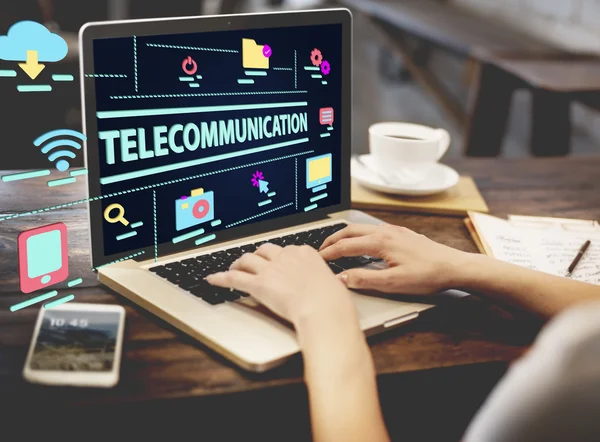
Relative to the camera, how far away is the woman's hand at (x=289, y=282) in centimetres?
73

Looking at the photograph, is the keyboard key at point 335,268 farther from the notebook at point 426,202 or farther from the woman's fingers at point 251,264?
the notebook at point 426,202

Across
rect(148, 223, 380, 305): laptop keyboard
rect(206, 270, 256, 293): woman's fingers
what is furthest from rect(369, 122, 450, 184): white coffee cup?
rect(206, 270, 256, 293): woman's fingers

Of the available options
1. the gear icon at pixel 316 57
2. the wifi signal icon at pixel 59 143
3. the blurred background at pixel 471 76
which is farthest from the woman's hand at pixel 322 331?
the blurred background at pixel 471 76

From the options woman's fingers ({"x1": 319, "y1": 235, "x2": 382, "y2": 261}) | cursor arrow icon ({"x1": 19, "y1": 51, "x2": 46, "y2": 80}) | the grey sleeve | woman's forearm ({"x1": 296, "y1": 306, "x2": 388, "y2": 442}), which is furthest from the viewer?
woman's fingers ({"x1": 319, "y1": 235, "x2": 382, "y2": 261})

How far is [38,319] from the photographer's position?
76 cm

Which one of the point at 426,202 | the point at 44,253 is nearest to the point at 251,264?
the point at 44,253

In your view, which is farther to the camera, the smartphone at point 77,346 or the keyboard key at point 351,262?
the keyboard key at point 351,262

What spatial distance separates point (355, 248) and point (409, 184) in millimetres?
376

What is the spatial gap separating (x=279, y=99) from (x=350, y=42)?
0.17 m

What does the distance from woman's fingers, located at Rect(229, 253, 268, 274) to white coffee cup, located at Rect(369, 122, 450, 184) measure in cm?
48

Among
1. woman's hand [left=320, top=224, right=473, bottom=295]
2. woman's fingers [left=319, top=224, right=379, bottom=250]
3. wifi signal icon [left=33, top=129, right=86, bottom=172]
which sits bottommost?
woman's hand [left=320, top=224, right=473, bottom=295]

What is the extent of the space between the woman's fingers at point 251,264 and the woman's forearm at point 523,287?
0.80ft

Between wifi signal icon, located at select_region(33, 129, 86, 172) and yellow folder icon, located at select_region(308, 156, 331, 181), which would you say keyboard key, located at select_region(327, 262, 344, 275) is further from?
wifi signal icon, located at select_region(33, 129, 86, 172)

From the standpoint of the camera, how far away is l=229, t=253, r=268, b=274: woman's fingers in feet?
2.59
